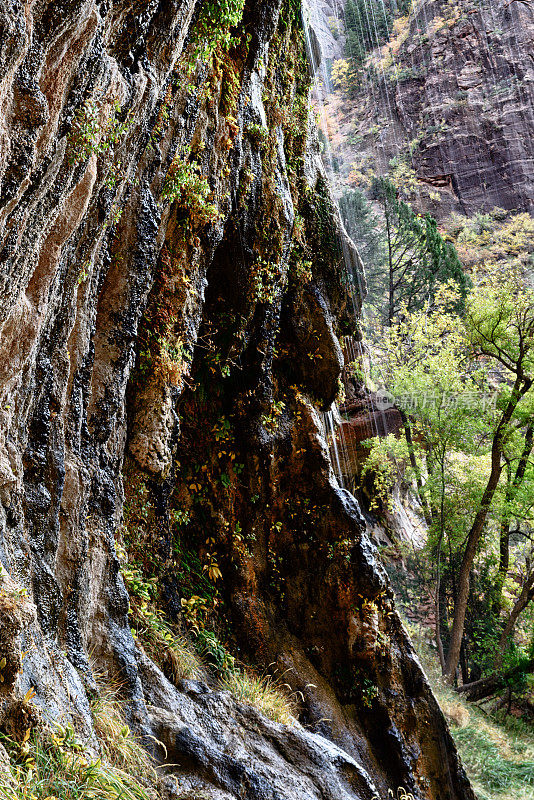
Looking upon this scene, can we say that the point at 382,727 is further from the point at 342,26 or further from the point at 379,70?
the point at 342,26

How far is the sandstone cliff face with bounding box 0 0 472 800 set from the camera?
283 cm

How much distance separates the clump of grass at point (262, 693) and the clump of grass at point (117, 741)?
1.90 meters

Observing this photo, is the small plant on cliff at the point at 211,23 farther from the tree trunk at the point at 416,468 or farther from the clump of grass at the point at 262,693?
the tree trunk at the point at 416,468

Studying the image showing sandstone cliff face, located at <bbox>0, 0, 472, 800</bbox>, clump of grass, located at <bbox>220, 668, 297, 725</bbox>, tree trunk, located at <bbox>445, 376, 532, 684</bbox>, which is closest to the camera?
sandstone cliff face, located at <bbox>0, 0, 472, 800</bbox>

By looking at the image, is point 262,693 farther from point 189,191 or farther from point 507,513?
point 507,513

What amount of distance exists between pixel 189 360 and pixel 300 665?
4012 millimetres

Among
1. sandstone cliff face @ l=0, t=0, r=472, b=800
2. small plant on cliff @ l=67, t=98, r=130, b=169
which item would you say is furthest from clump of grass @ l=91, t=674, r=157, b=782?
small plant on cliff @ l=67, t=98, r=130, b=169

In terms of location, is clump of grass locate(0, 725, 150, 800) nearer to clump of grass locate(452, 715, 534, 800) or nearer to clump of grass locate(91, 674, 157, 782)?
clump of grass locate(91, 674, 157, 782)

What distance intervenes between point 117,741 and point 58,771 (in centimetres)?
74

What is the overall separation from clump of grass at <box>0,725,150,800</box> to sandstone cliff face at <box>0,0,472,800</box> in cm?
17

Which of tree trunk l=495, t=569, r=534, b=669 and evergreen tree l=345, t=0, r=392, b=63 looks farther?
evergreen tree l=345, t=0, r=392, b=63

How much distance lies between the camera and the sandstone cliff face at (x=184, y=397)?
9.29 ft

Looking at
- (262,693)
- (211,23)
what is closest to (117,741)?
(262,693)

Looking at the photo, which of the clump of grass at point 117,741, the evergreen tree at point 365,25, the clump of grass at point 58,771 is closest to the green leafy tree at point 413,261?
the clump of grass at point 117,741
